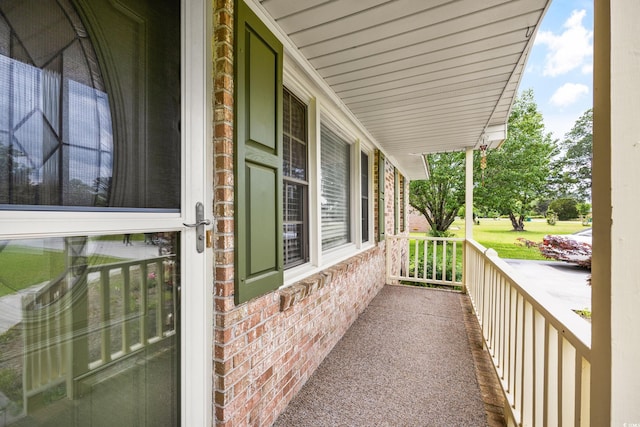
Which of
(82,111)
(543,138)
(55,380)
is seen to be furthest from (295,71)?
(543,138)

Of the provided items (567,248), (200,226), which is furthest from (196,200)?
(567,248)

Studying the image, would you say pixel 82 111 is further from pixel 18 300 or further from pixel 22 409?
pixel 22 409

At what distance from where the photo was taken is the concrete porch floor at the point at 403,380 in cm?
180

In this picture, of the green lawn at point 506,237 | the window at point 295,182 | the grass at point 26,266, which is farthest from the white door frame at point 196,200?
the green lawn at point 506,237

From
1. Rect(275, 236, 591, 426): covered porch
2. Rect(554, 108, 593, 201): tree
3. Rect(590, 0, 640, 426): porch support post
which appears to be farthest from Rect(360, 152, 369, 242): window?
Rect(590, 0, 640, 426): porch support post

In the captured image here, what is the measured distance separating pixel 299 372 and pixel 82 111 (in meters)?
2.03

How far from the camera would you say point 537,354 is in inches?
51.5

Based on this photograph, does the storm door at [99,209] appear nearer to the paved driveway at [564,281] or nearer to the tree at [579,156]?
the tree at [579,156]

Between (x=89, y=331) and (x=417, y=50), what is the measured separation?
93.5 inches

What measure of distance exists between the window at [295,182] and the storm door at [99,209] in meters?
0.93

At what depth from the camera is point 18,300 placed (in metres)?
0.77

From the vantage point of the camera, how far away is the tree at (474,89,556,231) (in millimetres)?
9688

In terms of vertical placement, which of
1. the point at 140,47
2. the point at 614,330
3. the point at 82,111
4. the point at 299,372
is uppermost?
the point at 140,47

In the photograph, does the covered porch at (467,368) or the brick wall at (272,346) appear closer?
the covered porch at (467,368)
